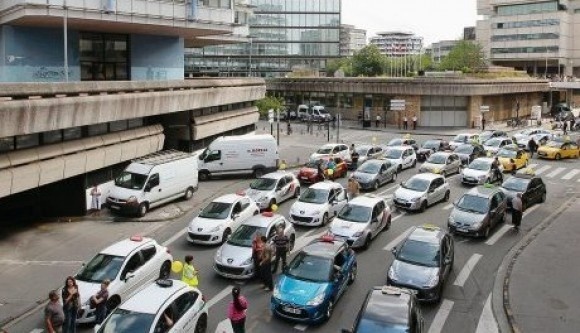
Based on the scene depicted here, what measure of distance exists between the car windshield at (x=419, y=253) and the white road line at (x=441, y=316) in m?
1.10

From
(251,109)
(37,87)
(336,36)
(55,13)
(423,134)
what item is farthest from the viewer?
(336,36)

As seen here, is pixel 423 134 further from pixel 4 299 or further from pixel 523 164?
pixel 4 299

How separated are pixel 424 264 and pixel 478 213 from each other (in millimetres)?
7172

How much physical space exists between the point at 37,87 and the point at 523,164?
2998 centimetres

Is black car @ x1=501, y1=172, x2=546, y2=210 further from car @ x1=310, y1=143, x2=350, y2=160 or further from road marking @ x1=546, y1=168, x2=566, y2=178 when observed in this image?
car @ x1=310, y1=143, x2=350, y2=160

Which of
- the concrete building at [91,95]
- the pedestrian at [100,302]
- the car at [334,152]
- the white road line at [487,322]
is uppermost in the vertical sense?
the concrete building at [91,95]

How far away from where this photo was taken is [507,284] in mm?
18344

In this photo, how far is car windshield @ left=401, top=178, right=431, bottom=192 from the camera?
28.3m

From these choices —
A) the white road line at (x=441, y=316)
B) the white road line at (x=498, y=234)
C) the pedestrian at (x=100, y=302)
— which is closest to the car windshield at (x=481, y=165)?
the white road line at (x=498, y=234)

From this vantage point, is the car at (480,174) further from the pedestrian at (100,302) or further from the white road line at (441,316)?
the pedestrian at (100,302)

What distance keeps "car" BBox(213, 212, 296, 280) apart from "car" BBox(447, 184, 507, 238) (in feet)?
22.4

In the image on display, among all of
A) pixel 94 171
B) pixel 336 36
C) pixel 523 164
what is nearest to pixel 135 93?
pixel 94 171

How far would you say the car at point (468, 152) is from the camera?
1560 inches

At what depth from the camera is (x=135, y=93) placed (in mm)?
28328
